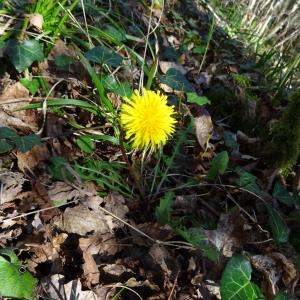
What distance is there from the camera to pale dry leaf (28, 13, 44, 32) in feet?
6.63

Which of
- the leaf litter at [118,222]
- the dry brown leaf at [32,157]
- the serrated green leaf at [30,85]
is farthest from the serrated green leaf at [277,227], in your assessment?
the serrated green leaf at [30,85]

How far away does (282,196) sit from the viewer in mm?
1904

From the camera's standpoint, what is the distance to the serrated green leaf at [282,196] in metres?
1.89

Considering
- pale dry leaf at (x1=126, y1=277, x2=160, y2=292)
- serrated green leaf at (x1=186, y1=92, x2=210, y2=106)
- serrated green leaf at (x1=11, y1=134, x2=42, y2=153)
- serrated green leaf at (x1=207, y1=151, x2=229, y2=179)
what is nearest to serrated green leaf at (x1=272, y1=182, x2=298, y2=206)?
serrated green leaf at (x1=207, y1=151, x2=229, y2=179)

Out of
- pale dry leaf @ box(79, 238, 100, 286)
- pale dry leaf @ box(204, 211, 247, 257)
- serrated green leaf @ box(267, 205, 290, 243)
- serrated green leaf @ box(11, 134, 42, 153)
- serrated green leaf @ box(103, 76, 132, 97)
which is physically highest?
serrated green leaf @ box(103, 76, 132, 97)

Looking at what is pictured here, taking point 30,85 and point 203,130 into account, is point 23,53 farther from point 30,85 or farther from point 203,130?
point 203,130

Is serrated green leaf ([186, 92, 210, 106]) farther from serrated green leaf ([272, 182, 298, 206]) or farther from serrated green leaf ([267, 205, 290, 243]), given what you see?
serrated green leaf ([267, 205, 290, 243])

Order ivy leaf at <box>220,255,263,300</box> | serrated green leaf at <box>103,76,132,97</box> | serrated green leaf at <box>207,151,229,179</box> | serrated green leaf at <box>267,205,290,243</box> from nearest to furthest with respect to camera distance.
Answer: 1. ivy leaf at <box>220,255,263,300</box>
2. serrated green leaf at <box>267,205,290,243</box>
3. serrated green leaf at <box>207,151,229,179</box>
4. serrated green leaf at <box>103,76,132,97</box>

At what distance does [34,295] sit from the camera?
3.97ft

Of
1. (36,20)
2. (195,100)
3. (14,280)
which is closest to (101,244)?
(14,280)

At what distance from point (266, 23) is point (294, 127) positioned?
3.70 metres

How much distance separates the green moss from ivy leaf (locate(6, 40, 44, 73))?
140cm

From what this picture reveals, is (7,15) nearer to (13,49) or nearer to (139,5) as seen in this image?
(13,49)

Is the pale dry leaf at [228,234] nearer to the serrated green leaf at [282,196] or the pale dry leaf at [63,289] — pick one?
the serrated green leaf at [282,196]
